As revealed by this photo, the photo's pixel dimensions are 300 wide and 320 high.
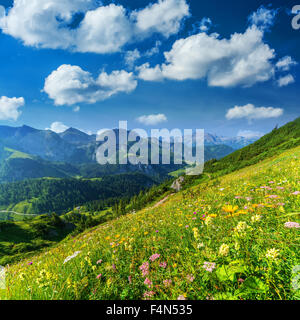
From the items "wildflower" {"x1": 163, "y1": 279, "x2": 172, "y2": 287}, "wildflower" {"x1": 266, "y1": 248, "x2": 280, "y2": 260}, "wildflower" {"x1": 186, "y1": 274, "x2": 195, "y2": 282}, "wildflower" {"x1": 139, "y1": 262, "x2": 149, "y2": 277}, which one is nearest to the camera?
"wildflower" {"x1": 266, "y1": 248, "x2": 280, "y2": 260}

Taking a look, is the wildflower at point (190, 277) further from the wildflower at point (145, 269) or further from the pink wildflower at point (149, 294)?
the wildflower at point (145, 269)

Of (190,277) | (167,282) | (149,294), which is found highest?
(190,277)

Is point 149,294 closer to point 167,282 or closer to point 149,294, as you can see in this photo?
point 149,294

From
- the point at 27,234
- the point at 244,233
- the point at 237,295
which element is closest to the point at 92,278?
the point at 237,295

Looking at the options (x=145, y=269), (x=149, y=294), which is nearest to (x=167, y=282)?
(x=149, y=294)

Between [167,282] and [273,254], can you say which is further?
[167,282]

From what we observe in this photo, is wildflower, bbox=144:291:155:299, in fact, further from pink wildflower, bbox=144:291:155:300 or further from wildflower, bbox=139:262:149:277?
wildflower, bbox=139:262:149:277

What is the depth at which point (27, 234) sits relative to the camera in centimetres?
9462

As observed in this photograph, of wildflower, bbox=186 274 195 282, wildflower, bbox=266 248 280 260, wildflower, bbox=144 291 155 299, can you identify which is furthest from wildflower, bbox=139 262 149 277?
wildflower, bbox=266 248 280 260

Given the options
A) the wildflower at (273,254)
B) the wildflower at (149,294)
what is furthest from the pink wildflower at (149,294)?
the wildflower at (273,254)

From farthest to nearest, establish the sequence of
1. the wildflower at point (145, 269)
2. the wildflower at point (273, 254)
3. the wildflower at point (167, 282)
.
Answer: the wildflower at point (145, 269), the wildflower at point (167, 282), the wildflower at point (273, 254)

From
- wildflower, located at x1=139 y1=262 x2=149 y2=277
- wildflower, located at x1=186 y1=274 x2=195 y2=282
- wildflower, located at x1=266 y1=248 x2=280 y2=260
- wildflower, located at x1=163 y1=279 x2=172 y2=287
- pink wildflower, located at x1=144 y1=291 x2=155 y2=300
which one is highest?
wildflower, located at x1=266 y1=248 x2=280 y2=260

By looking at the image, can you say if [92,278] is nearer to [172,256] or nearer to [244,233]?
[172,256]
